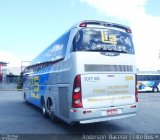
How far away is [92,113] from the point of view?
24.5 ft

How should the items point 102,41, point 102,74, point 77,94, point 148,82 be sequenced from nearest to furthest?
point 77,94
point 102,74
point 102,41
point 148,82

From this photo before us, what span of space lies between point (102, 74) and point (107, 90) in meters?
0.53

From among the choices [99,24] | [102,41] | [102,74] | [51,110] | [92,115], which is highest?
[99,24]

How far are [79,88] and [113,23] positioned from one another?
8.73 feet

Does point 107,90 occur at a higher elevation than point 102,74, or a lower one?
lower

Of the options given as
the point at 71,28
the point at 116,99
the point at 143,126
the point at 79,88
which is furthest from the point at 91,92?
the point at 143,126

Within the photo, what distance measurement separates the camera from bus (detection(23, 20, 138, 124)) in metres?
7.48

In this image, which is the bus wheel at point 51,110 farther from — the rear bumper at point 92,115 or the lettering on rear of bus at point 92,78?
the lettering on rear of bus at point 92,78

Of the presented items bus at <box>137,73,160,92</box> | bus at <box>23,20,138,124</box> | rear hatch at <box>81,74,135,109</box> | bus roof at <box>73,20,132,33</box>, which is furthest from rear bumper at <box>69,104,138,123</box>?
bus at <box>137,73,160,92</box>

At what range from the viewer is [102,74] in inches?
307

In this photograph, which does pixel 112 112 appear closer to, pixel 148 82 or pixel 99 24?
pixel 99 24

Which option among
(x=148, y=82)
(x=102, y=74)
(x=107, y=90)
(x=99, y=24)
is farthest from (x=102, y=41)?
(x=148, y=82)

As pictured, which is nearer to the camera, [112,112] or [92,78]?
[92,78]

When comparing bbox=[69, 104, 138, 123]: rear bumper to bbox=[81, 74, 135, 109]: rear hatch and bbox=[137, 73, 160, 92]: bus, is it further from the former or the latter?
bbox=[137, 73, 160, 92]: bus
